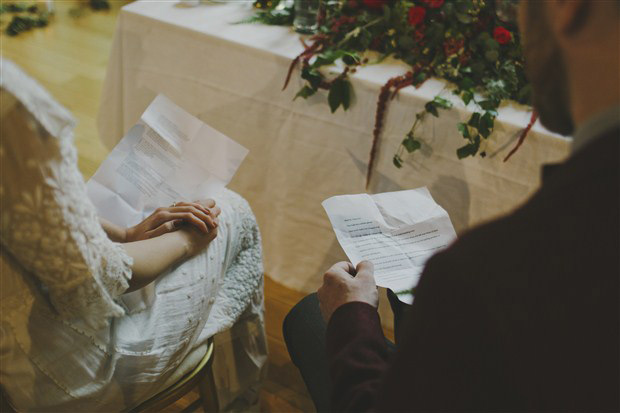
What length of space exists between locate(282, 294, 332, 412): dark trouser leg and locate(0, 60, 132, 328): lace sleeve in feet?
1.26

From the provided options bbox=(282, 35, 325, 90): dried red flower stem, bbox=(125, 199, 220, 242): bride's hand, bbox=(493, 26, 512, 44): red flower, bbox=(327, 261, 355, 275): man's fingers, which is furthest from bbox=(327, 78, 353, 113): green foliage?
bbox=(327, 261, 355, 275): man's fingers

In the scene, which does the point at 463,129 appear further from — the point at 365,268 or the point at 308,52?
the point at 365,268

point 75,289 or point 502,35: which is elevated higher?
point 502,35

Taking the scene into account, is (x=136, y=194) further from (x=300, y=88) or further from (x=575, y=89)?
(x=575, y=89)

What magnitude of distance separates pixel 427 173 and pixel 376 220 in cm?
51

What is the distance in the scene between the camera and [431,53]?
167 centimetres

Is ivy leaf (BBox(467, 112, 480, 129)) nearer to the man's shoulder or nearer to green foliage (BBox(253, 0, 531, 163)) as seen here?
green foliage (BBox(253, 0, 531, 163))

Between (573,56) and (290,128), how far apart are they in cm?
126

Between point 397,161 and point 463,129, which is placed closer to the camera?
point 463,129

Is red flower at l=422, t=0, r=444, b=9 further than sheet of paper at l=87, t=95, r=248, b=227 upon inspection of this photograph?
Yes

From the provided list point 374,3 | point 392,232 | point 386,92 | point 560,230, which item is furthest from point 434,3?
point 560,230

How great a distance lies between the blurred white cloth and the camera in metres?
0.76

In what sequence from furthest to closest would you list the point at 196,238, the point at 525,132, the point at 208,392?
the point at 525,132 → the point at 208,392 → the point at 196,238

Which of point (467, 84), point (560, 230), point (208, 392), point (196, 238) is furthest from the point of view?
point (467, 84)
